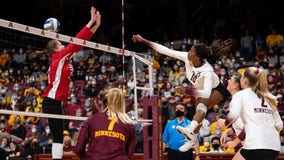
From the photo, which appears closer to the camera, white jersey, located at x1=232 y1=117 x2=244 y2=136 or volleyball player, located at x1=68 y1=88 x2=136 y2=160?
volleyball player, located at x1=68 y1=88 x2=136 y2=160

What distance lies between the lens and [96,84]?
16.4 meters

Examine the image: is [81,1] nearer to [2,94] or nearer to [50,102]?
[2,94]

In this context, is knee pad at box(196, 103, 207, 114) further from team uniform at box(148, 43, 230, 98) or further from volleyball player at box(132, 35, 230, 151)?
team uniform at box(148, 43, 230, 98)

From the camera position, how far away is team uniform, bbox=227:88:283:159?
20.6 feet

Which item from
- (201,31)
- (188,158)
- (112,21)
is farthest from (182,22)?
(188,158)

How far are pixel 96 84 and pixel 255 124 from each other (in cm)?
1035

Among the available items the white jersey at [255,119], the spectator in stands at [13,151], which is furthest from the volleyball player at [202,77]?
the spectator in stands at [13,151]

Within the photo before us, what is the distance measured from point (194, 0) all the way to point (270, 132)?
17.9 metres

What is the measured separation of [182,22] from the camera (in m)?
22.2

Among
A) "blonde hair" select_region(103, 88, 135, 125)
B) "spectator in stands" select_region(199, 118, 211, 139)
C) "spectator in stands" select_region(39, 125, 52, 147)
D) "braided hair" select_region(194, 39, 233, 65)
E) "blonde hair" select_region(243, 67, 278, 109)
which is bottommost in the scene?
"spectator in stands" select_region(39, 125, 52, 147)

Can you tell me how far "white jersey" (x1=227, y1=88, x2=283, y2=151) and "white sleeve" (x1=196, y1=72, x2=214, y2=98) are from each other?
154cm

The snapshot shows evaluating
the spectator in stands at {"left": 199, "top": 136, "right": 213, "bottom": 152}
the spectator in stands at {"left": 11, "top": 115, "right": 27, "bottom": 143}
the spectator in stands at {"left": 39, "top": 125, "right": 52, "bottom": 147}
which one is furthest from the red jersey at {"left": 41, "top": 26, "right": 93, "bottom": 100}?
the spectator in stands at {"left": 11, "top": 115, "right": 27, "bottom": 143}

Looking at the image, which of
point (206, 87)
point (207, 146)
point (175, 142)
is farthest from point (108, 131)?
point (207, 146)

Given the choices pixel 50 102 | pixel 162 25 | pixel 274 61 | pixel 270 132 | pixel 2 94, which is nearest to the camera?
pixel 270 132
